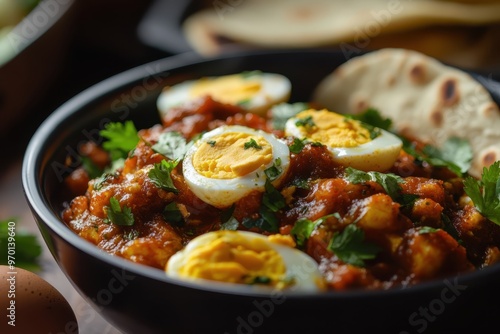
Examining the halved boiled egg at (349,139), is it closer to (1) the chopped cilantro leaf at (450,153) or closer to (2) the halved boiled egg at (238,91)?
(1) the chopped cilantro leaf at (450,153)

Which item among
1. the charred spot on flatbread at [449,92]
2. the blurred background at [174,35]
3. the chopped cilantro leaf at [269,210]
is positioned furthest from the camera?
the blurred background at [174,35]

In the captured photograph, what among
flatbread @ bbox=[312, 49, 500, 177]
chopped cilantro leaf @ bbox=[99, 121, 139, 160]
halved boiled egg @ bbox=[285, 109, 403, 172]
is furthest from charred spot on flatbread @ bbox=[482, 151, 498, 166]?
chopped cilantro leaf @ bbox=[99, 121, 139, 160]

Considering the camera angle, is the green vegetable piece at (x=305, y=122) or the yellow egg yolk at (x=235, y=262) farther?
the green vegetable piece at (x=305, y=122)

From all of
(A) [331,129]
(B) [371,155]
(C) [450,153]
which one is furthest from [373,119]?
(B) [371,155]

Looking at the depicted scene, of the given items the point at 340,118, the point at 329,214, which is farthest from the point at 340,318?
the point at 340,118

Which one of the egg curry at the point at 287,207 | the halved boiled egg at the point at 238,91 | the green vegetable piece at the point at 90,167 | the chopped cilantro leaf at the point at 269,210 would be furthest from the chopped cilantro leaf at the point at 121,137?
the chopped cilantro leaf at the point at 269,210

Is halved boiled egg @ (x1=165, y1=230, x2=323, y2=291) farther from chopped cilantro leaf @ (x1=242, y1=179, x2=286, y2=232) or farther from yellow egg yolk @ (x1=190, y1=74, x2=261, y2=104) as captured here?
yellow egg yolk @ (x1=190, y1=74, x2=261, y2=104)

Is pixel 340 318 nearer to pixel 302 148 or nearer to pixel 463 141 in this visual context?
pixel 302 148
